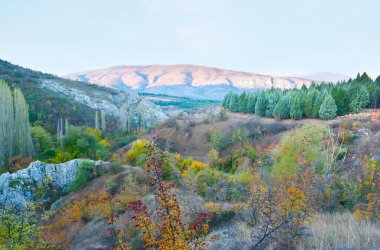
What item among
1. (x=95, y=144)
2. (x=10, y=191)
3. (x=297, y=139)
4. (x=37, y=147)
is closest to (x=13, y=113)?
(x=37, y=147)

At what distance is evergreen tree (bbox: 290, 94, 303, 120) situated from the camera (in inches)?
1705

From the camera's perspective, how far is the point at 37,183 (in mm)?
23578

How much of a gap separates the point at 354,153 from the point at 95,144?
1144 inches

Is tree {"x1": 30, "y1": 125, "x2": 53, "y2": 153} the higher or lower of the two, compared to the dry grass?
lower

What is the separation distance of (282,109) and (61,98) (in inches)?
1802

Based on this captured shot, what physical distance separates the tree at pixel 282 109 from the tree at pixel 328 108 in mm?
6512

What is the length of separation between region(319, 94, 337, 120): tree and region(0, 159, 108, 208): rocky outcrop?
3096cm

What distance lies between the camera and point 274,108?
4769 cm

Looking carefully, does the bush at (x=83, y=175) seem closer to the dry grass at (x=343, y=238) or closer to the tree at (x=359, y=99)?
the dry grass at (x=343, y=238)

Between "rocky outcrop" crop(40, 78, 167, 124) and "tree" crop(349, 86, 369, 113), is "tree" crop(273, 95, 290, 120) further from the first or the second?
"rocky outcrop" crop(40, 78, 167, 124)

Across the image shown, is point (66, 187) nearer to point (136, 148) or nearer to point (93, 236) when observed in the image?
point (136, 148)

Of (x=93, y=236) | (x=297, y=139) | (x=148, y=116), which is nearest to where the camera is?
(x=93, y=236)

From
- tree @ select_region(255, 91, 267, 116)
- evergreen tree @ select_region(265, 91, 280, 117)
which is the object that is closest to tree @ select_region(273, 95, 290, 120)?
evergreen tree @ select_region(265, 91, 280, 117)

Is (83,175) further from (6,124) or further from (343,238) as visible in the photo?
(343,238)
